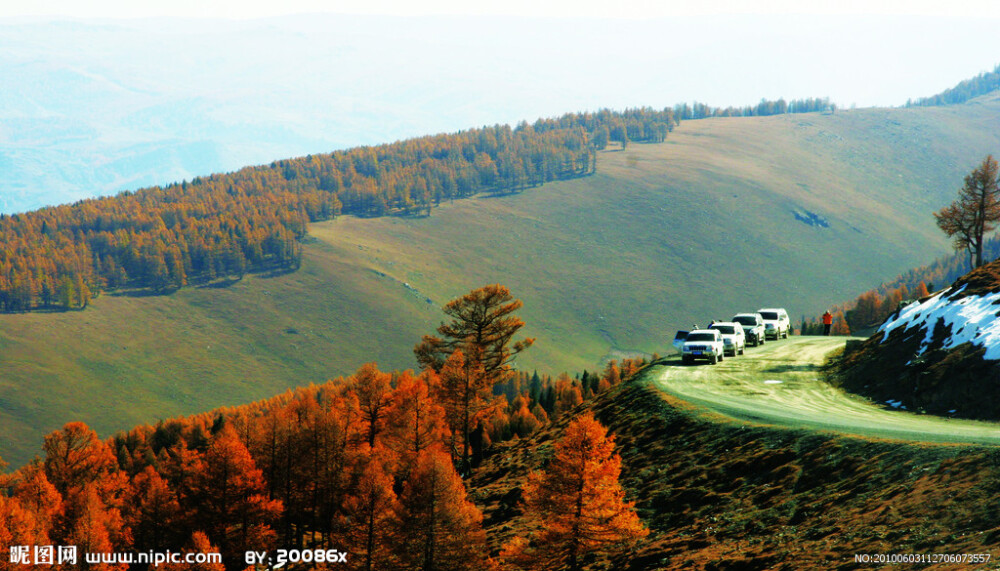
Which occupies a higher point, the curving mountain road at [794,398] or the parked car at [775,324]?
the parked car at [775,324]

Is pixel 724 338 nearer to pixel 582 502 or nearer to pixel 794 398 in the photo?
pixel 794 398

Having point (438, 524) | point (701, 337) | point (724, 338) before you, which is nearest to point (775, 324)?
point (724, 338)

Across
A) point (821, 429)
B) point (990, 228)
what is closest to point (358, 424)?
point (821, 429)

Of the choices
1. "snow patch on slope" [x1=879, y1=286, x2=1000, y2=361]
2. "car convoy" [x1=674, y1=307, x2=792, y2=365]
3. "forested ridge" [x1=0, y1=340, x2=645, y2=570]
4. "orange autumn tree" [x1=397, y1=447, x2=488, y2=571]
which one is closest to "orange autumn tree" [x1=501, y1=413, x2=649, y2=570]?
"orange autumn tree" [x1=397, y1=447, x2=488, y2=571]

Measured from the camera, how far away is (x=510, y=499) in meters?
46.7

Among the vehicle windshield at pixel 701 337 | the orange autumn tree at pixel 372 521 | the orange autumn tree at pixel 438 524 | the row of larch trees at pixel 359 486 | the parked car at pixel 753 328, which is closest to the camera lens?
the row of larch trees at pixel 359 486

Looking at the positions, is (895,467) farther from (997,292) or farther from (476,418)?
(476,418)

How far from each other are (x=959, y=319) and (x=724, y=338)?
17.2 meters

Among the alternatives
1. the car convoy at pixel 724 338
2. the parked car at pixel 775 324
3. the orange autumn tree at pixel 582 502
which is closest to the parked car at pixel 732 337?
the car convoy at pixel 724 338

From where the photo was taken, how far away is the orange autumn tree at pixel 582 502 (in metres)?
32.0

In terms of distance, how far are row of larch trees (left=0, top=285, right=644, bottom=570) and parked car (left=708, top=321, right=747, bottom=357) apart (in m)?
15.7

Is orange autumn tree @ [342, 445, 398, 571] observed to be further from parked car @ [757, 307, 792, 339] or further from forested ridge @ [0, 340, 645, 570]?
parked car @ [757, 307, 792, 339]

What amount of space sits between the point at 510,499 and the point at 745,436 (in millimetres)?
15948

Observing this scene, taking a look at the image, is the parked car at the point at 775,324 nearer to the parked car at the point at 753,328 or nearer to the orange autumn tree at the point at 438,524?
the parked car at the point at 753,328
